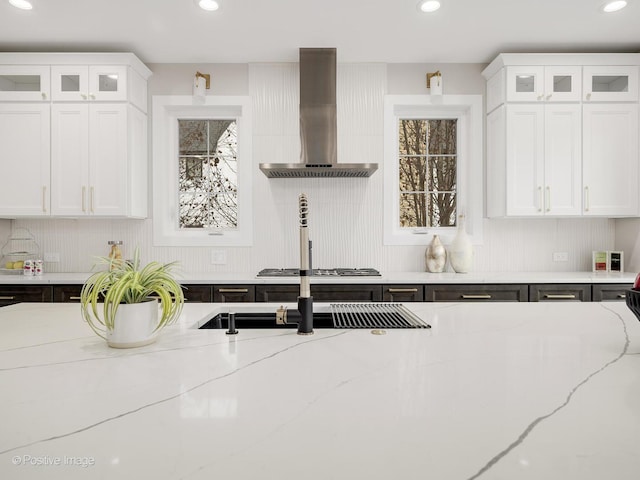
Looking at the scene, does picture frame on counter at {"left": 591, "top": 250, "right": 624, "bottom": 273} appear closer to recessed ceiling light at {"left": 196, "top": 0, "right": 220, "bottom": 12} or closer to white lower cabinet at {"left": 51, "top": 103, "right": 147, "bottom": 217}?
recessed ceiling light at {"left": 196, "top": 0, "right": 220, "bottom": 12}

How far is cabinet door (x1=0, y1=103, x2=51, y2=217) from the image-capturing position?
298cm

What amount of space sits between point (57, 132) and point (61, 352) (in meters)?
2.64

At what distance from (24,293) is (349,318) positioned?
2601 mm

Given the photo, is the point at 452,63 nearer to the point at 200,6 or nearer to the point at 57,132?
the point at 200,6

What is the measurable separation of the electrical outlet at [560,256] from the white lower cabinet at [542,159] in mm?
459

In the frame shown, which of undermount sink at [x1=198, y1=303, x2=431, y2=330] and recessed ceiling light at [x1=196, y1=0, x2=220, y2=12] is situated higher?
recessed ceiling light at [x1=196, y1=0, x2=220, y2=12]

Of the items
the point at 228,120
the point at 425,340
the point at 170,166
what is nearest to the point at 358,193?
the point at 228,120

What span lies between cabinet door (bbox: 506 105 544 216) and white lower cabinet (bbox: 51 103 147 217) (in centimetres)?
292

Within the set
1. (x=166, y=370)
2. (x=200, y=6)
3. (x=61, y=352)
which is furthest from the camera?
(x=200, y=6)

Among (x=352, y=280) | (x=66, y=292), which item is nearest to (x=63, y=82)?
(x=66, y=292)

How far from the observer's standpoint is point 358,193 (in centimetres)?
334

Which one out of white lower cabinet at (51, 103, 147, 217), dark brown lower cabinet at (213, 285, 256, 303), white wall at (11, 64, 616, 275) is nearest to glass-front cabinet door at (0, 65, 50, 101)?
white lower cabinet at (51, 103, 147, 217)

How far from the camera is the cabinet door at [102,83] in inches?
117

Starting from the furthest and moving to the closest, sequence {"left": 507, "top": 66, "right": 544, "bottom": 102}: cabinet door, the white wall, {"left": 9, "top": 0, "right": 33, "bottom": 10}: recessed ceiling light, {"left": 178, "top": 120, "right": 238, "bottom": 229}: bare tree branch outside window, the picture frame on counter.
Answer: {"left": 178, "top": 120, "right": 238, "bottom": 229}: bare tree branch outside window
the white wall
the picture frame on counter
{"left": 507, "top": 66, "right": 544, "bottom": 102}: cabinet door
{"left": 9, "top": 0, "right": 33, "bottom": 10}: recessed ceiling light
